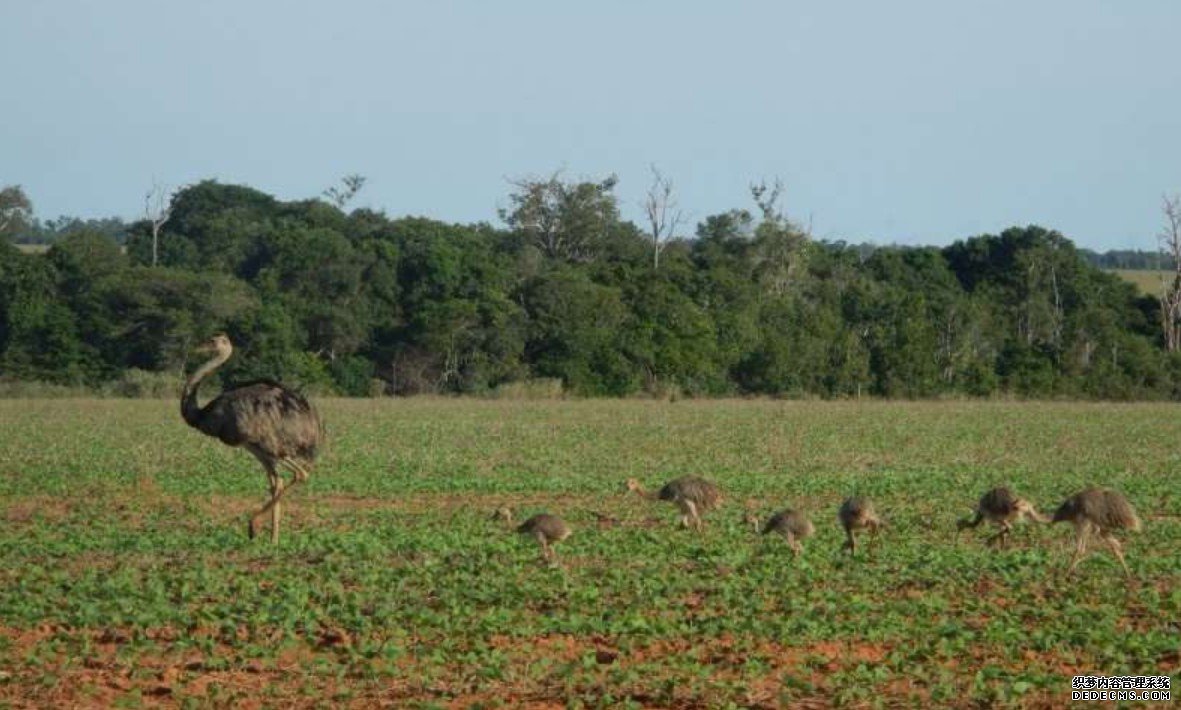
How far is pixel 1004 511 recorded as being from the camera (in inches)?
503

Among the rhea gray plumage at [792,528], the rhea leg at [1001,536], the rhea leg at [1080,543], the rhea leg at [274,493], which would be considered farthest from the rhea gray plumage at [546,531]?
the rhea leg at [1080,543]

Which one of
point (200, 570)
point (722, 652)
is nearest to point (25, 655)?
point (200, 570)

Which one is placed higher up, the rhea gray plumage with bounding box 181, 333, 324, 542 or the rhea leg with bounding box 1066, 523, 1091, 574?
the rhea gray plumage with bounding box 181, 333, 324, 542

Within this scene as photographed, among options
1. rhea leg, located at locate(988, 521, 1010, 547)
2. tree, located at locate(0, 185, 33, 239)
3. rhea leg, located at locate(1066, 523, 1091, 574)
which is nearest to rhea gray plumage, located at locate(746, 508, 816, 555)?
rhea leg, located at locate(988, 521, 1010, 547)

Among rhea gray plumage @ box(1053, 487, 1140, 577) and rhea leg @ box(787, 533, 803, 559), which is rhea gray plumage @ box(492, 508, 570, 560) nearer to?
rhea leg @ box(787, 533, 803, 559)

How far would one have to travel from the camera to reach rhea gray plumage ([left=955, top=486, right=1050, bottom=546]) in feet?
Result: 41.6

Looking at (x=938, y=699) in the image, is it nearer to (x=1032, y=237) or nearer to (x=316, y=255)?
(x=316, y=255)

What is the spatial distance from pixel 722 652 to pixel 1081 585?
2.93 m

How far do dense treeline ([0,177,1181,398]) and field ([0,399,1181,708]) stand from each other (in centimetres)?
2356

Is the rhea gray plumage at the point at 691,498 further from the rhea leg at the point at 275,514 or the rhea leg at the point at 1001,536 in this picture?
the rhea leg at the point at 275,514

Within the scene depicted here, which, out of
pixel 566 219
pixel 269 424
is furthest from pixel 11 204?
pixel 269 424

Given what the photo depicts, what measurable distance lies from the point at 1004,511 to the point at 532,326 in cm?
3328

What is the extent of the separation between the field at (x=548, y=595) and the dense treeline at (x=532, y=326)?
23558 mm

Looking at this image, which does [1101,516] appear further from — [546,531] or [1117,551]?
[546,531]
